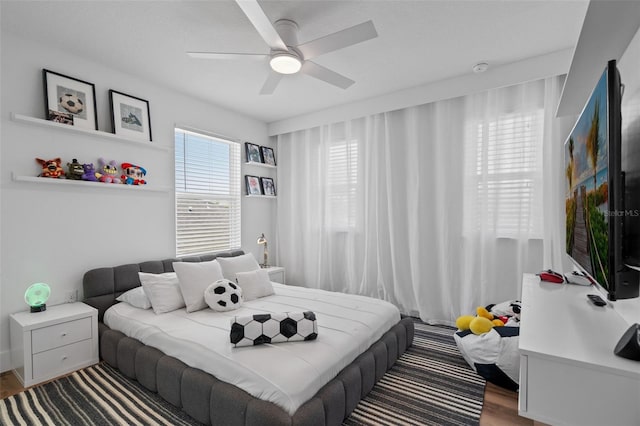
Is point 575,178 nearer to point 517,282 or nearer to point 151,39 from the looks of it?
point 517,282

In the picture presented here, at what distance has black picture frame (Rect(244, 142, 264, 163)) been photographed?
14.3 ft

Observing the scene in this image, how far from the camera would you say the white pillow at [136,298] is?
265cm

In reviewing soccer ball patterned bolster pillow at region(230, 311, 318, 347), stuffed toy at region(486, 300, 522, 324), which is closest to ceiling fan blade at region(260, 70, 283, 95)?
soccer ball patterned bolster pillow at region(230, 311, 318, 347)

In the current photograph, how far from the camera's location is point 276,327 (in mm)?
1945

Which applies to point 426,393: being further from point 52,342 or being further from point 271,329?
point 52,342

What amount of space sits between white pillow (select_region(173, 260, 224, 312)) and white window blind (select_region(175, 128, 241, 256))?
90 centimetres

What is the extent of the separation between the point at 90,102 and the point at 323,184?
2738 mm

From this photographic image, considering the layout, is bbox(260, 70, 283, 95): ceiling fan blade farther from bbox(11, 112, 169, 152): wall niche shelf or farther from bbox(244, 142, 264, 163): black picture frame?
bbox(244, 142, 264, 163): black picture frame

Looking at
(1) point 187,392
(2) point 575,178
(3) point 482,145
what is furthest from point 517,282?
(1) point 187,392

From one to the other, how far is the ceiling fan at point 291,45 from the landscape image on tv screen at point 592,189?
1.22 meters

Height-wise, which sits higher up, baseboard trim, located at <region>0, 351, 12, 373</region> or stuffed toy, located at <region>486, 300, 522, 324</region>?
stuffed toy, located at <region>486, 300, 522, 324</region>

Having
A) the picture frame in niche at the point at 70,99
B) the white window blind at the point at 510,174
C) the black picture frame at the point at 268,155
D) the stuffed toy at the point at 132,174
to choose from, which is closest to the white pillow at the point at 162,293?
the stuffed toy at the point at 132,174

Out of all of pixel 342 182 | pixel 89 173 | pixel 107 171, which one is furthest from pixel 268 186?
pixel 89 173

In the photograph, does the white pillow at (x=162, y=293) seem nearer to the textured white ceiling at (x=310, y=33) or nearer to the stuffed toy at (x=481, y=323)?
the textured white ceiling at (x=310, y=33)
